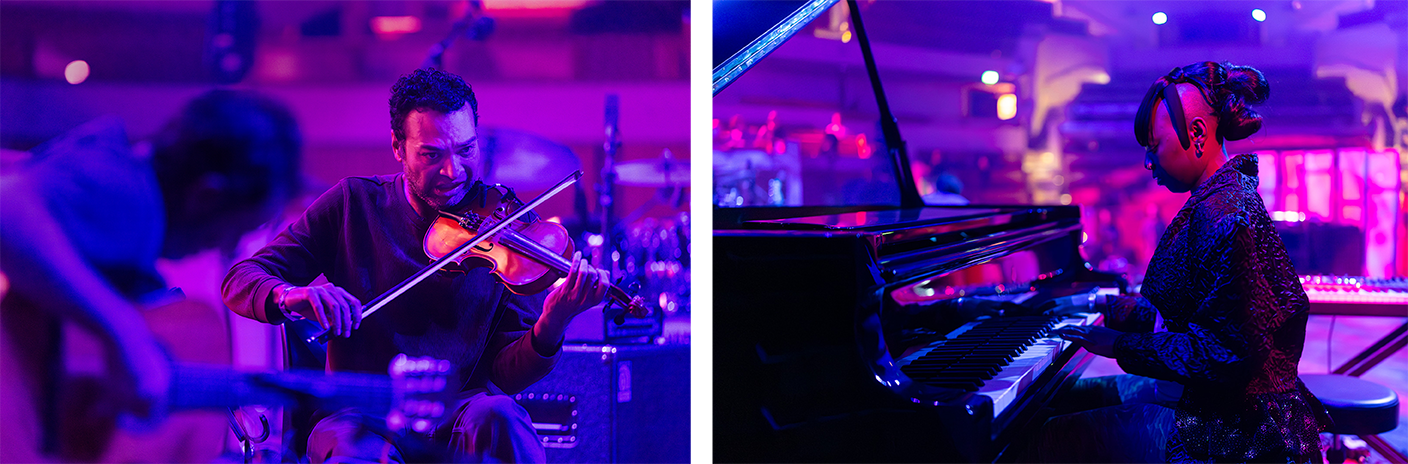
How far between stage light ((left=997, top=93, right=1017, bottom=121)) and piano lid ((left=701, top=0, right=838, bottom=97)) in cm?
742

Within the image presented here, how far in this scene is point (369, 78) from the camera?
188 cm

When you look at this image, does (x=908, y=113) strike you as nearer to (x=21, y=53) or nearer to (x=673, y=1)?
(x=673, y=1)

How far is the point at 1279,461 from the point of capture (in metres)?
1.29

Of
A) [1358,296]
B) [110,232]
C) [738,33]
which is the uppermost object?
[738,33]

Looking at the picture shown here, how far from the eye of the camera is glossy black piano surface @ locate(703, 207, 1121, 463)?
1.29 meters

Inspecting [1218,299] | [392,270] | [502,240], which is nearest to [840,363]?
[1218,299]

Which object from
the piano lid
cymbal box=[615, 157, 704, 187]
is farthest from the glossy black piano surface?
the piano lid

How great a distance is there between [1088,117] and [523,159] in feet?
23.9

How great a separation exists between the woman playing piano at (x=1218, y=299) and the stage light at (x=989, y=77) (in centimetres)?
803

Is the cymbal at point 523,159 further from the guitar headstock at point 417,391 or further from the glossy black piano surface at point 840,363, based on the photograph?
the glossy black piano surface at point 840,363

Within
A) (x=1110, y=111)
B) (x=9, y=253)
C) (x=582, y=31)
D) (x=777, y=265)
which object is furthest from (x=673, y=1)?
(x=1110, y=111)

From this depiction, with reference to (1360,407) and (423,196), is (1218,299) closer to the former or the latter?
(1360,407)

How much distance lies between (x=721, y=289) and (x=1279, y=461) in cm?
105

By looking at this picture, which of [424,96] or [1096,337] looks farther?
[424,96]
